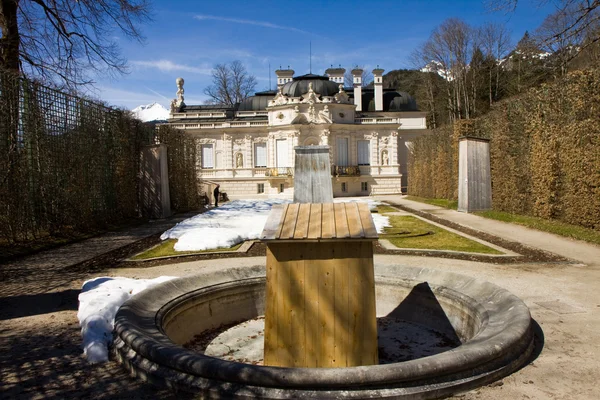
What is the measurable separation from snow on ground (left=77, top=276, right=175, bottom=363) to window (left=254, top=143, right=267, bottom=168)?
3581 cm

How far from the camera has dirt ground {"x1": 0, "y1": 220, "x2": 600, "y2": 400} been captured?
120 inches

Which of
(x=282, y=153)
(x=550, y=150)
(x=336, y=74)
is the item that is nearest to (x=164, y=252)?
(x=550, y=150)

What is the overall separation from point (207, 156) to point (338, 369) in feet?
131

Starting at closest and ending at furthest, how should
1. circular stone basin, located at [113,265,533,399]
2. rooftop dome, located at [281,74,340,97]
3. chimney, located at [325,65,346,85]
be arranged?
1. circular stone basin, located at [113,265,533,399]
2. rooftop dome, located at [281,74,340,97]
3. chimney, located at [325,65,346,85]

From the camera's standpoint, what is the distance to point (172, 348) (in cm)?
305

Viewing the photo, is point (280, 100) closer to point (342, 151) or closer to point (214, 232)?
point (342, 151)

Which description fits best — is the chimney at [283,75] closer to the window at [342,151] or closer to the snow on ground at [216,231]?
the window at [342,151]

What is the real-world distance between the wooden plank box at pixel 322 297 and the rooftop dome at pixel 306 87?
3988cm

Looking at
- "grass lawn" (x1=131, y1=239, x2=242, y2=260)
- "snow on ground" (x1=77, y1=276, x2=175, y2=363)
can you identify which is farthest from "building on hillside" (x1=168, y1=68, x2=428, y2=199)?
"snow on ground" (x1=77, y1=276, x2=175, y2=363)

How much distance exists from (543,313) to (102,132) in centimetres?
1488

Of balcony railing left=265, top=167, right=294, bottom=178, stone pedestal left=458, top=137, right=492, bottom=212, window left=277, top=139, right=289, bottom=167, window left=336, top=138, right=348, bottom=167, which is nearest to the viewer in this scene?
stone pedestal left=458, top=137, right=492, bottom=212

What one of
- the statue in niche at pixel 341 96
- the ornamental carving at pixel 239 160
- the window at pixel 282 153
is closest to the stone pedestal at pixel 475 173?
the window at pixel 282 153

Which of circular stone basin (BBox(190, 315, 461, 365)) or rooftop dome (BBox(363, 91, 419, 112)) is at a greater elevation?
rooftop dome (BBox(363, 91, 419, 112))

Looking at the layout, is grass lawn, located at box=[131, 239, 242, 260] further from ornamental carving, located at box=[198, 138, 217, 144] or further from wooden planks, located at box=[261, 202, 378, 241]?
ornamental carving, located at box=[198, 138, 217, 144]
